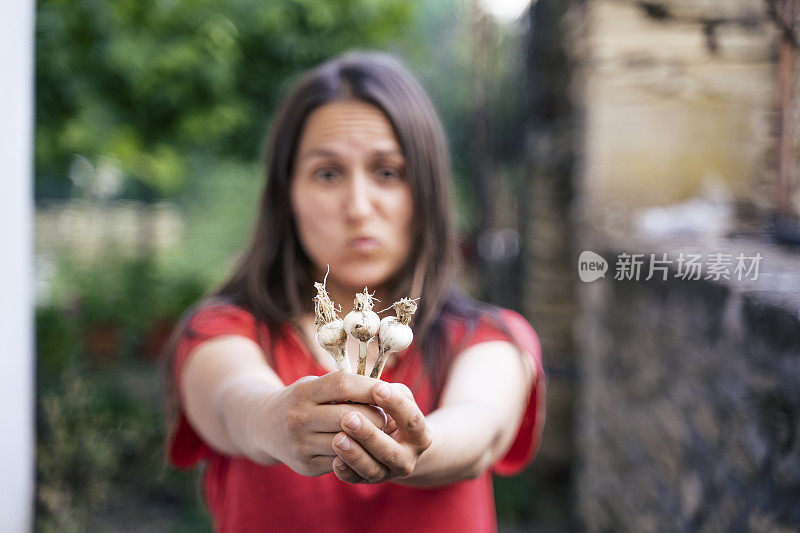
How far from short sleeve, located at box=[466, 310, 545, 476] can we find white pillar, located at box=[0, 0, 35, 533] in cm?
75

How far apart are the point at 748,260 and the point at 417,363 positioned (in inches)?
18.2

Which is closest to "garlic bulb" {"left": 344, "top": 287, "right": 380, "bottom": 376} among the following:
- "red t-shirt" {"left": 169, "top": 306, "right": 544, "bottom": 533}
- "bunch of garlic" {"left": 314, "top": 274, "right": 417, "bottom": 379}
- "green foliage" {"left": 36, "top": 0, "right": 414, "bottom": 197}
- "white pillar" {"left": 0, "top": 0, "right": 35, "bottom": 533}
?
"bunch of garlic" {"left": 314, "top": 274, "right": 417, "bottom": 379}

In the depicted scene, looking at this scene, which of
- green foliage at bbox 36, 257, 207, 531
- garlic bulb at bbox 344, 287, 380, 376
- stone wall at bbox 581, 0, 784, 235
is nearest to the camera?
garlic bulb at bbox 344, 287, 380, 376

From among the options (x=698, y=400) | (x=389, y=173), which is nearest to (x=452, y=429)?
(x=389, y=173)

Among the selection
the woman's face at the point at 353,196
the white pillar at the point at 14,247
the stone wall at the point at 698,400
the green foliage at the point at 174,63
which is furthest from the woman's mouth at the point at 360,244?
the green foliage at the point at 174,63

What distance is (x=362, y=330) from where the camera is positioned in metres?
0.37

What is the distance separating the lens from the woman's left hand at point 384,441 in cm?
40

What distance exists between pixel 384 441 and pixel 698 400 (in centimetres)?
103

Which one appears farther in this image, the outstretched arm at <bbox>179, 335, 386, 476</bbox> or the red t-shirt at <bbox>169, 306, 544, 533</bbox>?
the red t-shirt at <bbox>169, 306, 544, 533</bbox>

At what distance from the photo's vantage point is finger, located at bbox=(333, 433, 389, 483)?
407mm

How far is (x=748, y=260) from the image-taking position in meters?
0.77

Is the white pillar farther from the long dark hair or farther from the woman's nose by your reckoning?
the woman's nose

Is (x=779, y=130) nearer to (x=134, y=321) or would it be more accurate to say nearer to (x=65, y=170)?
(x=65, y=170)

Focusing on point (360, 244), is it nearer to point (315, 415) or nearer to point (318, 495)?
point (315, 415)
